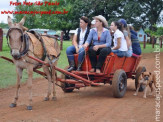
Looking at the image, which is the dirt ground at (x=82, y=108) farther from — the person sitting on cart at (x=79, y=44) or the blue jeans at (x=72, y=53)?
the blue jeans at (x=72, y=53)

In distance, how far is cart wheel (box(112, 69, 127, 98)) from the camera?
788 cm

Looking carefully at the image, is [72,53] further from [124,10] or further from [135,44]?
[124,10]

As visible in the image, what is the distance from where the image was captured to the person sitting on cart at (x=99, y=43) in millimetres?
7953

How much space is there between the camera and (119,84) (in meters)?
8.12

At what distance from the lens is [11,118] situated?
5.89 metres

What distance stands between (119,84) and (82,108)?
67.3 inches

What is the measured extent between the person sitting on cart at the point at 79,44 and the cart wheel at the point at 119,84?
3.50 ft

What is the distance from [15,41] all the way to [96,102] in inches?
103

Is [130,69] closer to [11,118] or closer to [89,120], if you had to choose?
[89,120]

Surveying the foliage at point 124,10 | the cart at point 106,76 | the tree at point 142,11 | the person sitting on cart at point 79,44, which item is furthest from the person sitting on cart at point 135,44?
the tree at point 142,11

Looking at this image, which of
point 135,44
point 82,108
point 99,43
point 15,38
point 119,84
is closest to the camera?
point 15,38

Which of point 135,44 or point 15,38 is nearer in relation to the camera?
point 15,38

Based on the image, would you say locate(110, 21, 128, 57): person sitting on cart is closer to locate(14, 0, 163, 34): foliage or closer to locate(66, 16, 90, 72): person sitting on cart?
locate(66, 16, 90, 72): person sitting on cart

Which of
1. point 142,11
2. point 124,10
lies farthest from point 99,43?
point 142,11
